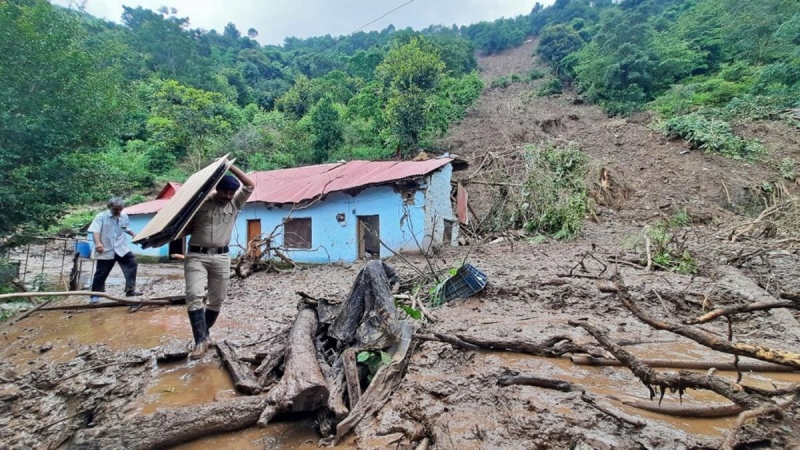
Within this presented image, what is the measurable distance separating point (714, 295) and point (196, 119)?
94.3 ft

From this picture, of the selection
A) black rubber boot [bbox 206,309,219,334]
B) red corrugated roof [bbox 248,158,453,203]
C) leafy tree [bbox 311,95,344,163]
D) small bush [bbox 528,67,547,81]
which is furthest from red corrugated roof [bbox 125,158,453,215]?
small bush [bbox 528,67,547,81]

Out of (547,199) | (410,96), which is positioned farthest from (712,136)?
(410,96)

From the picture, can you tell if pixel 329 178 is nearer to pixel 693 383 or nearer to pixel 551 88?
pixel 693 383

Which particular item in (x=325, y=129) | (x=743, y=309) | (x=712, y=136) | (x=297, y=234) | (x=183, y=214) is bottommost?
(x=743, y=309)

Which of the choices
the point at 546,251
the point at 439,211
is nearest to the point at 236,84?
the point at 439,211

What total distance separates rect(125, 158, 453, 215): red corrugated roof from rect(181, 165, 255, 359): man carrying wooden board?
23.5 feet

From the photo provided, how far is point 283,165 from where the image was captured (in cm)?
2366

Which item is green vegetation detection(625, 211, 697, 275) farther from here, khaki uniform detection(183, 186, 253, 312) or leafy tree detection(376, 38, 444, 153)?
leafy tree detection(376, 38, 444, 153)

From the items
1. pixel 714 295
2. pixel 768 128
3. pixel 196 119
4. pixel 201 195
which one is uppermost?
pixel 196 119

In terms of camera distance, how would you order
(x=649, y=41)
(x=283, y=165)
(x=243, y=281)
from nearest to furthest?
(x=243, y=281) → (x=283, y=165) → (x=649, y=41)

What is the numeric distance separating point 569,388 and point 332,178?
11124 mm

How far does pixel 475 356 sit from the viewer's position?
331 centimetres

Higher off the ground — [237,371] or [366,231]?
[366,231]

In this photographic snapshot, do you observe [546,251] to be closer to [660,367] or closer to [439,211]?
[439,211]
